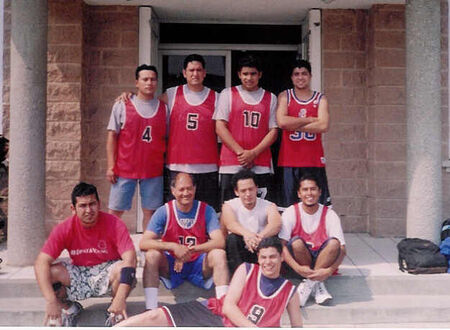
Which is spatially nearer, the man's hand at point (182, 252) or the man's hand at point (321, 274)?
the man's hand at point (182, 252)

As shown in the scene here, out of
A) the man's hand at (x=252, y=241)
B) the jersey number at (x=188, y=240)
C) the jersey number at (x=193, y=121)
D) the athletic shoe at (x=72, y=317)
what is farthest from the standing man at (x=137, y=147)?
the man's hand at (x=252, y=241)

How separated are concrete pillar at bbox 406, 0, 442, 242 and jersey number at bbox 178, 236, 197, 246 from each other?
83.6 inches

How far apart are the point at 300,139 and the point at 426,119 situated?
116 cm

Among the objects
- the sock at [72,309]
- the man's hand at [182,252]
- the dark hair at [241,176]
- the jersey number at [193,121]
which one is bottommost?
the sock at [72,309]

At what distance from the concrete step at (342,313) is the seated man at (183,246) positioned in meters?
0.41

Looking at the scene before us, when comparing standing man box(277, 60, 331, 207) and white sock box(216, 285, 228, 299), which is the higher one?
standing man box(277, 60, 331, 207)

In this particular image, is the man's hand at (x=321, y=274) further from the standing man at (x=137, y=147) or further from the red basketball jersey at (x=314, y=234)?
the standing man at (x=137, y=147)

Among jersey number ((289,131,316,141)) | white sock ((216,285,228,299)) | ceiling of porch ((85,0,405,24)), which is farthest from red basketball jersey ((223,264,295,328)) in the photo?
ceiling of porch ((85,0,405,24))

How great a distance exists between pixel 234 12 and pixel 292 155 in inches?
98.3

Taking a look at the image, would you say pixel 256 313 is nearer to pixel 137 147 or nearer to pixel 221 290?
pixel 221 290

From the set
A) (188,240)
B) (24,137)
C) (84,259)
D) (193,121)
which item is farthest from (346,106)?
(84,259)

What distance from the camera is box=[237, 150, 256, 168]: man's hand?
15.0 feet

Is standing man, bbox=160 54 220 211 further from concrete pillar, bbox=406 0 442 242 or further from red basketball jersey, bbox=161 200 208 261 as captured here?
concrete pillar, bbox=406 0 442 242

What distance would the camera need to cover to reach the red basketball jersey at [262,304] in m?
3.51
